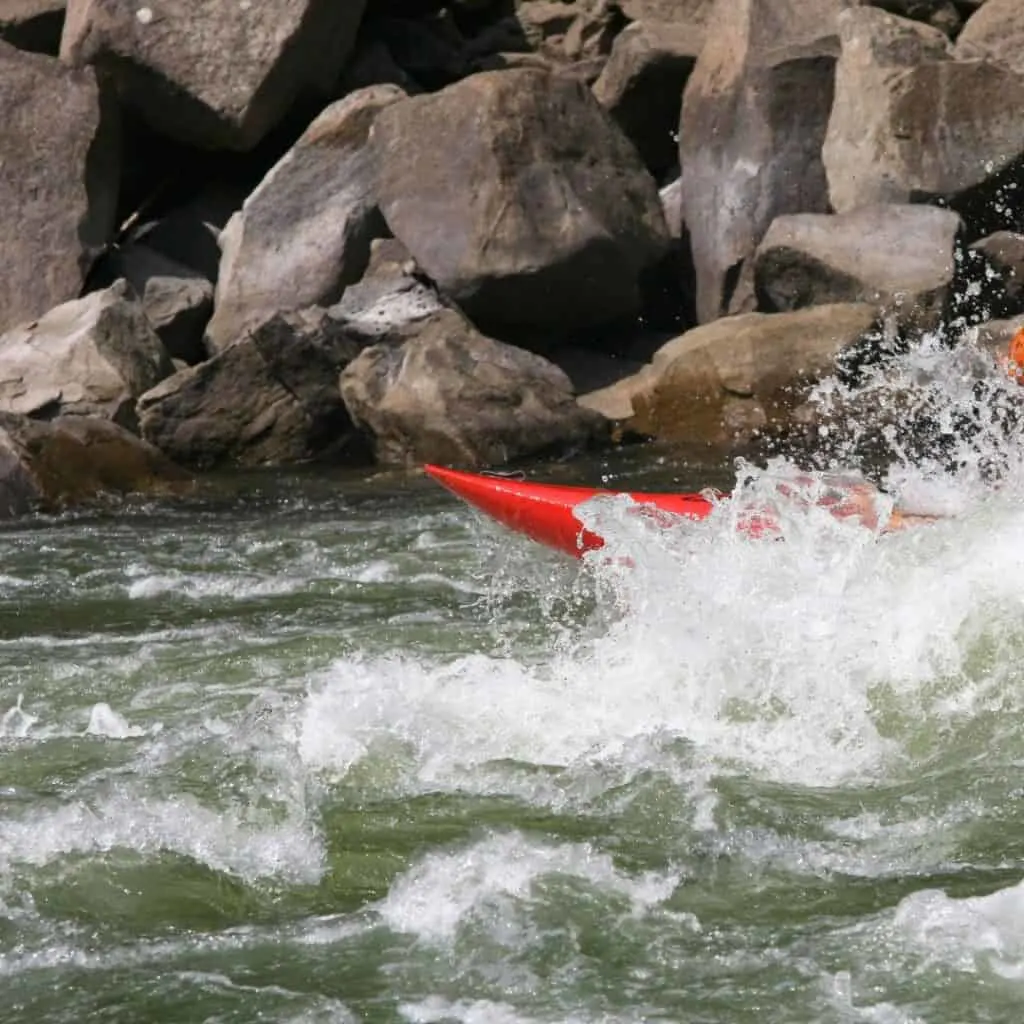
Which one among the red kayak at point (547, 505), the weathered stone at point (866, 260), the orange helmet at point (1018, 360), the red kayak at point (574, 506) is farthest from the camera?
the weathered stone at point (866, 260)

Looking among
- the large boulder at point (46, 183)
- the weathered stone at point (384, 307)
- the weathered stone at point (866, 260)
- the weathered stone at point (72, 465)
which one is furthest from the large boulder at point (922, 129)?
the large boulder at point (46, 183)

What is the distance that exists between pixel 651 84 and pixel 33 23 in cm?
402

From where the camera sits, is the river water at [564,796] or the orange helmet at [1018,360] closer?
the river water at [564,796]

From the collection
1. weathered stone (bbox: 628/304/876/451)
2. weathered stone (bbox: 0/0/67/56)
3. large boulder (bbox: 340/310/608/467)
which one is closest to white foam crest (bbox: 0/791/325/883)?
large boulder (bbox: 340/310/608/467)

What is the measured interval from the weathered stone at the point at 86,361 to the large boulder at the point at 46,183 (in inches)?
32.1

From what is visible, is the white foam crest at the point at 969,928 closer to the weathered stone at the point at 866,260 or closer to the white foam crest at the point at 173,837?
the white foam crest at the point at 173,837

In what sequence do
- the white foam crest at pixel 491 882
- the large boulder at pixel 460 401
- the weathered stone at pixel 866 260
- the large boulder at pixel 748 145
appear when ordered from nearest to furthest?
the white foam crest at pixel 491 882
the large boulder at pixel 460 401
the weathered stone at pixel 866 260
the large boulder at pixel 748 145

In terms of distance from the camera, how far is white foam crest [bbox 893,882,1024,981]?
2980 millimetres

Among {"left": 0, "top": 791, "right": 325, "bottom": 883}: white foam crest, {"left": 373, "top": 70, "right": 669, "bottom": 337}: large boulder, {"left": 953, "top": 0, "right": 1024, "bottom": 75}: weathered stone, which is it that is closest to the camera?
{"left": 0, "top": 791, "right": 325, "bottom": 883}: white foam crest

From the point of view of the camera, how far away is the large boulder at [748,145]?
1007 centimetres

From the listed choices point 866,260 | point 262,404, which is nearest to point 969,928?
point 866,260

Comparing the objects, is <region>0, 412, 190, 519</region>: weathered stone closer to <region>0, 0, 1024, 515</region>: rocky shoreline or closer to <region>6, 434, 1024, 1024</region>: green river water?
<region>0, 0, 1024, 515</region>: rocky shoreline

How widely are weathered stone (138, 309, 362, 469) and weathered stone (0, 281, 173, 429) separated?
199 millimetres

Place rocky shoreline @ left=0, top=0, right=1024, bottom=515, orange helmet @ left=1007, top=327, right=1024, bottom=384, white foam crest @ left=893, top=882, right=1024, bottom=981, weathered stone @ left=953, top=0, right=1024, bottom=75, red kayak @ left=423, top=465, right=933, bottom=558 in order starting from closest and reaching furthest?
white foam crest @ left=893, top=882, right=1024, bottom=981
red kayak @ left=423, top=465, right=933, bottom=558
orange helmet @ left=1007, top=327, right=1024, bottom=384
rocky shoreline @ left=0, top=0, right=1024, bottom=515
weathered stone @ left=953, top=0, right=1024, bottom=75
